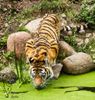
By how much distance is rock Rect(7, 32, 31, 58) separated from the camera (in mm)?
9406

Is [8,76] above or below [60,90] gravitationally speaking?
above

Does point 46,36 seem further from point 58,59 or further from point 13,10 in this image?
point 13,10

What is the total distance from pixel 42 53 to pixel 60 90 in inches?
29.1

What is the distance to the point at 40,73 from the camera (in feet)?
Answer: 27.2

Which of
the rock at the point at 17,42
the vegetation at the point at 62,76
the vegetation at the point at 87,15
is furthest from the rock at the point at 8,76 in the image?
the vegetation at the point at 87,15

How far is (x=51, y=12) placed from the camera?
35.3 ft

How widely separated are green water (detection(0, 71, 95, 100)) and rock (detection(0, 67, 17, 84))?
10cm

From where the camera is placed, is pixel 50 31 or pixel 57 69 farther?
pixel 50 31

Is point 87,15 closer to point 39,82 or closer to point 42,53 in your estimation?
point 42,53

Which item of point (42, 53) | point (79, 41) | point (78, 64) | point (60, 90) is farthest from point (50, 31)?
point (60, 90)

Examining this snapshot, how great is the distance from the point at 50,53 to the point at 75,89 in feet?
2.95

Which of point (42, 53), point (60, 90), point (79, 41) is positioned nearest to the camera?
point (60, 90)

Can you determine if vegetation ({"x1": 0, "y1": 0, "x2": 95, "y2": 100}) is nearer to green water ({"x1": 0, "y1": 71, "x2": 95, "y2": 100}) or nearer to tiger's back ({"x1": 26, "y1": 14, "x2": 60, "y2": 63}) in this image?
green water ({"x1": 0, "y1": 71, "x2": 95, "y2": 100})

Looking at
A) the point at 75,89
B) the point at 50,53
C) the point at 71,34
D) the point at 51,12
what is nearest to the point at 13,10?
the point at 51,12
